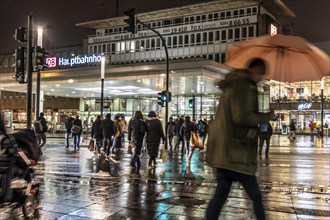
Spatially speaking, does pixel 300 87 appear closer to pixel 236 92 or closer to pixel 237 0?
pixel 237 0

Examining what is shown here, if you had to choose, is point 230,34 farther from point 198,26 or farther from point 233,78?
point 233,78

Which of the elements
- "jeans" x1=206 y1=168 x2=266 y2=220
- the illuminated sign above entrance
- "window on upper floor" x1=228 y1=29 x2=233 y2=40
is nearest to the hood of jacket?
"jeans" x1=206 y1=168 x2=266 y2=220

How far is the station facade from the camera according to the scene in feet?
130

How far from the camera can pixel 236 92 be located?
14.1 ft

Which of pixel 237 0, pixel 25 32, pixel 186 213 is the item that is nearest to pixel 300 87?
pixel 237 0

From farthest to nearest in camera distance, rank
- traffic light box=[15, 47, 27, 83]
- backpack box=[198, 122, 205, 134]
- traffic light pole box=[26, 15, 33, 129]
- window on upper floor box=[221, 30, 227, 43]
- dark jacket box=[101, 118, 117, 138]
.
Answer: window on upper floor box=[221, 30, 227, 43], backpack box=[198, 122, 205, 134], dark jacket box=[101, 118, 117, 138], traffic light box=[15, 47, 27, 83], traffic light pole box=[26, 15, 33, 129]

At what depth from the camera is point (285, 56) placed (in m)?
5.48

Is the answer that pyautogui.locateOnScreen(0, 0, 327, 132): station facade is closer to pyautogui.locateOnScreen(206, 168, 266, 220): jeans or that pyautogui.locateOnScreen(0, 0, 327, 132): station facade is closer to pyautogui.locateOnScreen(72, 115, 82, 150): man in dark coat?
pyautogui.locateOnScreen(72, 115, 82, 150): man in dark coat

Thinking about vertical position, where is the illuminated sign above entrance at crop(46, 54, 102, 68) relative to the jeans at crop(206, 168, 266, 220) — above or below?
above

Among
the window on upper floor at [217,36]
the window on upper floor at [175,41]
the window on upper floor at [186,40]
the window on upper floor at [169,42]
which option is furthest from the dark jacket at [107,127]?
the window on upper floor at [169,42]

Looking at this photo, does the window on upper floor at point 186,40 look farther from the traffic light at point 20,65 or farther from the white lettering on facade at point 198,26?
the traffic light at point 20,65

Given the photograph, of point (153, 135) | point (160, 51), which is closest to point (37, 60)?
point (153, 135)

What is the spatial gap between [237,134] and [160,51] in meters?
55.4

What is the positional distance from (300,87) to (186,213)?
2128 inches
